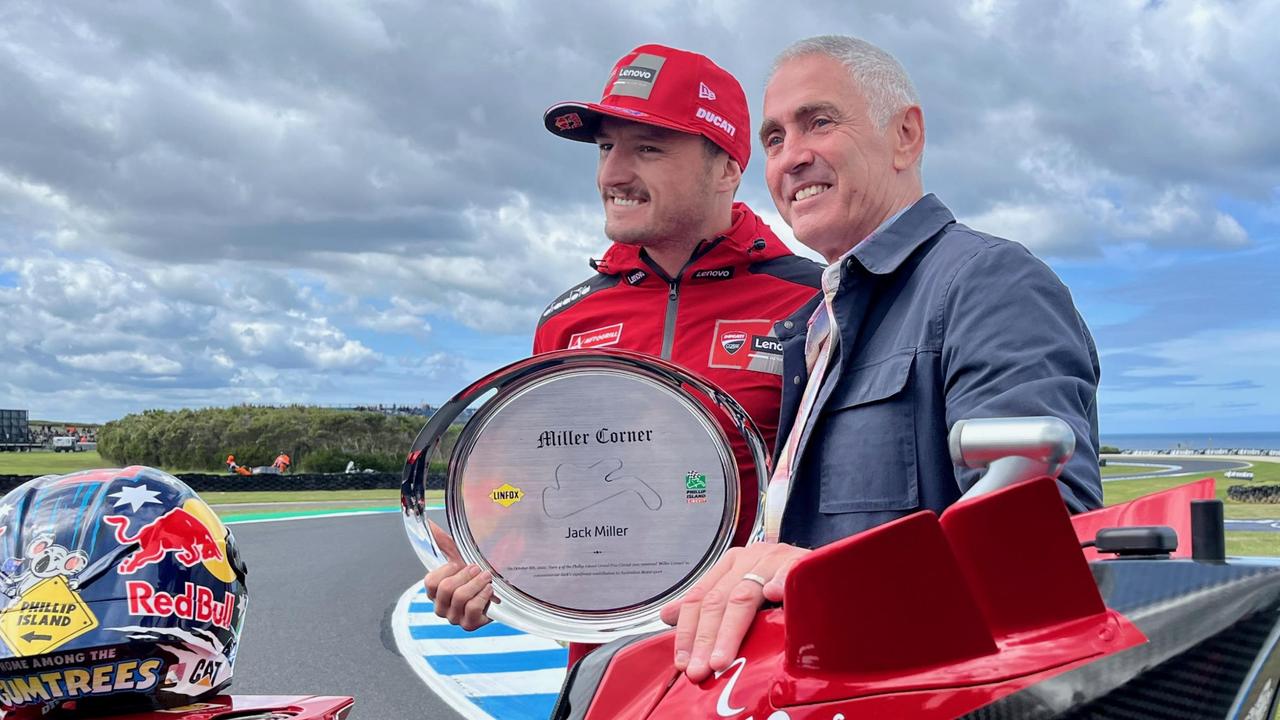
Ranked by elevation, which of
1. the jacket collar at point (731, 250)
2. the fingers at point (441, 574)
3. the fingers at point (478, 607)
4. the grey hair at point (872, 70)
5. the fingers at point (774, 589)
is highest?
the grey hair at point (872, 70)

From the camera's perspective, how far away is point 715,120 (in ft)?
8.43

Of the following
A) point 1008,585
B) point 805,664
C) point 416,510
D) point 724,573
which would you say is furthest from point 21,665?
point 1008,585

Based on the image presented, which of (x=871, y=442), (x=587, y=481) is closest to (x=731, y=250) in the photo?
(x=587, y=481)

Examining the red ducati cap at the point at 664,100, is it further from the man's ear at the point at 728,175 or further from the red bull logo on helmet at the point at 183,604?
the red bull logo on helmet at the point at 183,604

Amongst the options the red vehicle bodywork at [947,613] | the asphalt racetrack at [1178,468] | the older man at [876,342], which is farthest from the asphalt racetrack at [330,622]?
the asphalt racetrack at [1178,468]

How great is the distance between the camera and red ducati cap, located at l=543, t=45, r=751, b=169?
2465 millimetres

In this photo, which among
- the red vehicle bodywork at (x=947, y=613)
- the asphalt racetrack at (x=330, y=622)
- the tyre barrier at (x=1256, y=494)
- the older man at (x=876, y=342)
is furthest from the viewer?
the tyre barrier at (x=1256, y=494)

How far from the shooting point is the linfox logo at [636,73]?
98.3 inches

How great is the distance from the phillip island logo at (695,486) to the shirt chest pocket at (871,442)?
1.37ft

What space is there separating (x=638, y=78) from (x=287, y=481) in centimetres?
2760

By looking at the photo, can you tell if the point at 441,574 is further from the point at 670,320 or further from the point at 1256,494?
the point at 1256,494

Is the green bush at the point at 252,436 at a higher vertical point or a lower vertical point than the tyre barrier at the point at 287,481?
higher

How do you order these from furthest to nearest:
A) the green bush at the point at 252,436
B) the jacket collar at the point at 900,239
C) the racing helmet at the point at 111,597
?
the green bush at the point at 252,436 < the racing helmet at the point at 111,597 < the jacket collar at the point at 900,239

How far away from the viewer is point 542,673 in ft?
21.4
